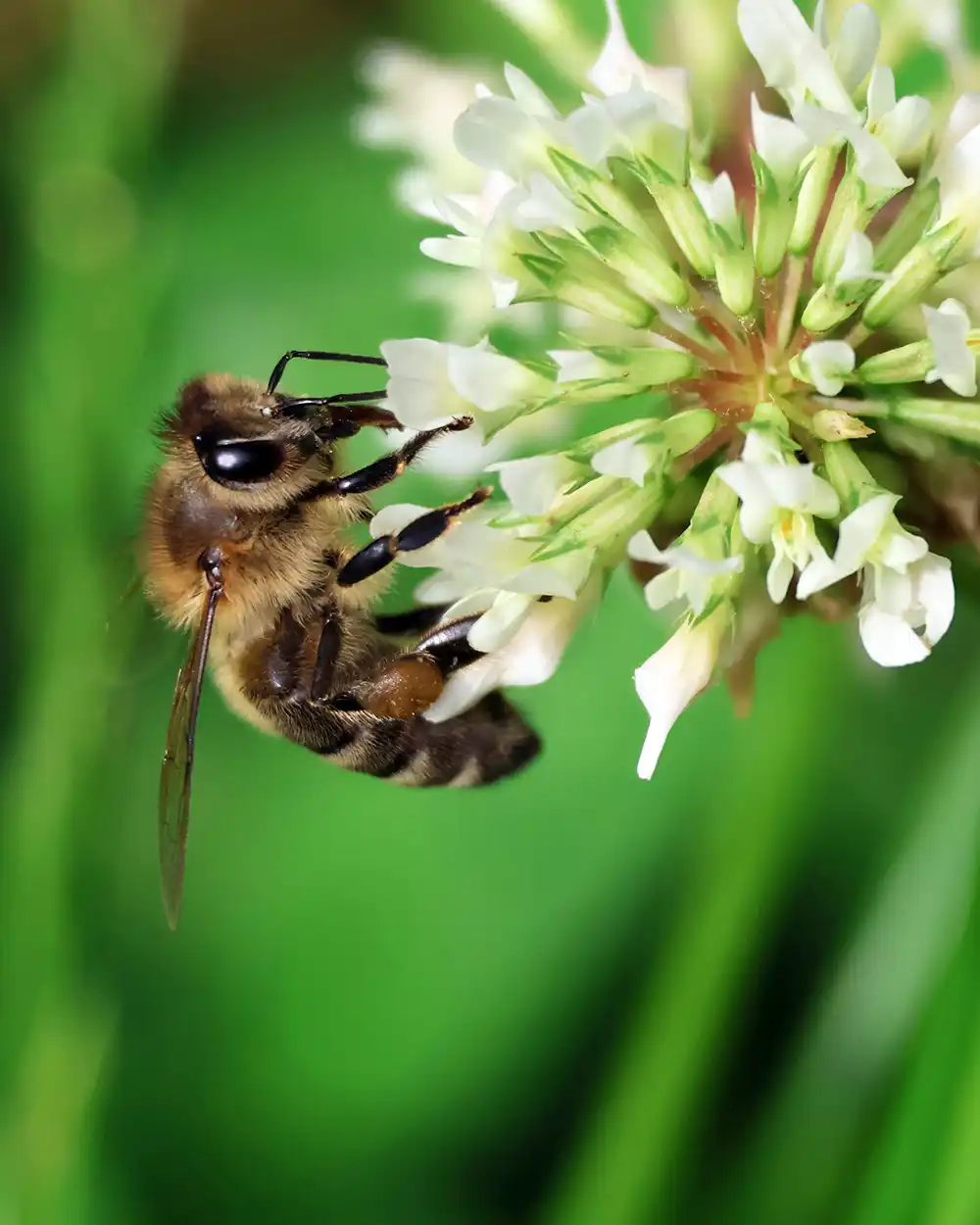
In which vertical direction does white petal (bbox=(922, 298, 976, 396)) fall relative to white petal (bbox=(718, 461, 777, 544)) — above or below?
above

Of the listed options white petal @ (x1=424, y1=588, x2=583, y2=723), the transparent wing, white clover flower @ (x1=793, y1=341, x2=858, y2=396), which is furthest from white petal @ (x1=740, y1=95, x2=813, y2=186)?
the transparent wing

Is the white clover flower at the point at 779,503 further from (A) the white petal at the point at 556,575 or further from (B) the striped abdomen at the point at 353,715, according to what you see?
(B) the striped abdomen at the point at 353,715

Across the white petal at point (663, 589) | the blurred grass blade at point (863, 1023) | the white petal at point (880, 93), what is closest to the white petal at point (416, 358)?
the white petal at point (663, 589)

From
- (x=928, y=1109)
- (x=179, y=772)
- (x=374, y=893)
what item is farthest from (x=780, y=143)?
(x=374, y=893)

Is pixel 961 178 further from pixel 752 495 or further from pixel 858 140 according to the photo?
pixel 752 495

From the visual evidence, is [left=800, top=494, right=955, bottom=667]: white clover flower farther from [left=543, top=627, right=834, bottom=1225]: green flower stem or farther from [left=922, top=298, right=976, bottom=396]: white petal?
[left=543, top=627, right=834, bottom=1225]: green flower stem

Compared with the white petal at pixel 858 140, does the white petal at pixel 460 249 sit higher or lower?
lower
